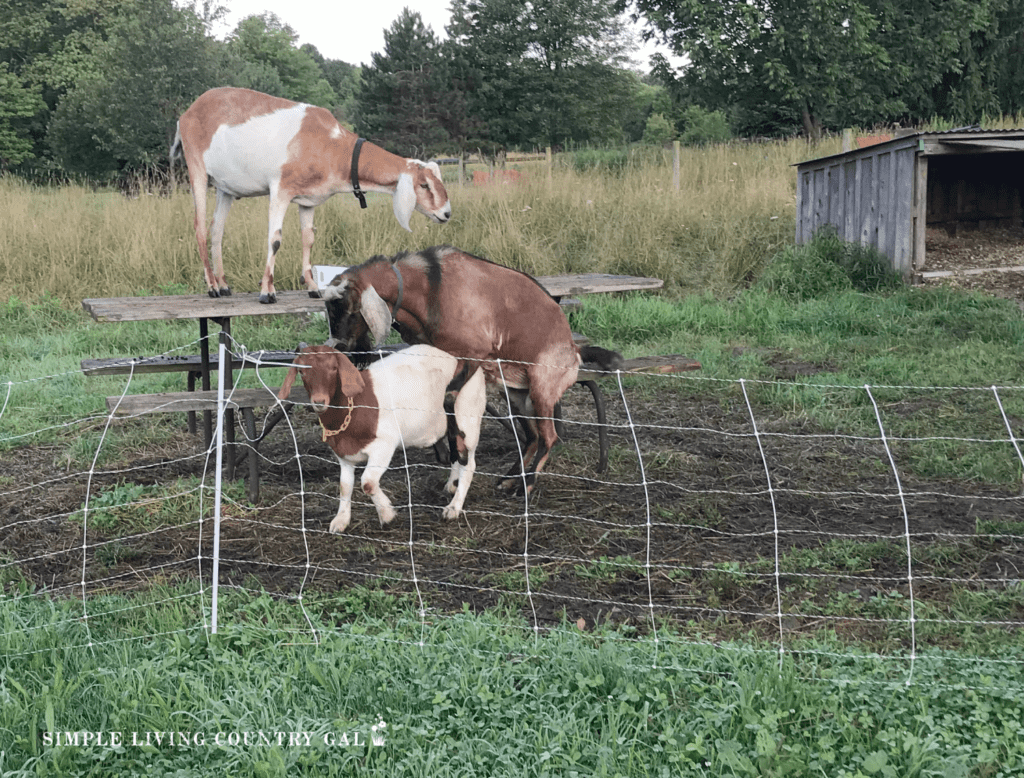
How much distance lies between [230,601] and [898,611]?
260cm

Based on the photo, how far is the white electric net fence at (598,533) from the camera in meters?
3.51

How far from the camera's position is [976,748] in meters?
2.63

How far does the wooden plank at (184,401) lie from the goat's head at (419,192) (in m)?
1.15

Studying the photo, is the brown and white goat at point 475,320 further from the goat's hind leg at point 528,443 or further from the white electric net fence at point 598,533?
the white electric net fence at point 598,533

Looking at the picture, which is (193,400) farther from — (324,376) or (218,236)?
(324,376)

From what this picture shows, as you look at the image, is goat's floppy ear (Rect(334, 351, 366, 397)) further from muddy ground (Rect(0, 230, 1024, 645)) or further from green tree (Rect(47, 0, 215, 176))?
green tree (Rect(47, 0, 215, 176))

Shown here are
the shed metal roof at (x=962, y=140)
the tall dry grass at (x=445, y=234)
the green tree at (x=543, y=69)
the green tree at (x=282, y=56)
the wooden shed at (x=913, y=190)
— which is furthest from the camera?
the green tree at (x=282, y=56)

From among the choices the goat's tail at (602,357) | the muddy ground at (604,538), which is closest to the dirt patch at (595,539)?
the muddy ground at (604,538)

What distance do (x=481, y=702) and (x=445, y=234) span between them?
366 inches

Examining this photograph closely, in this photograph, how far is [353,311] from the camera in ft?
14.0

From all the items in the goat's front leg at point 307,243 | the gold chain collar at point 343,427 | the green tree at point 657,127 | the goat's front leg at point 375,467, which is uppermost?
the green tree at point 657,127

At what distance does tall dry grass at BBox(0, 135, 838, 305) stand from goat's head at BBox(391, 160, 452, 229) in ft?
18.5

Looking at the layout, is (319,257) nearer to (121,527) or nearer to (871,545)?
(121,527)

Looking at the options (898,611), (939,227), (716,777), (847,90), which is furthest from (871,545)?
(847,90)
